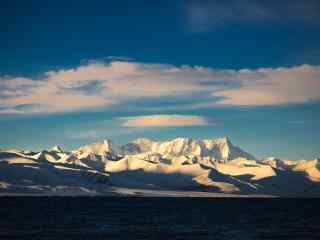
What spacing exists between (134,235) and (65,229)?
17780 mm

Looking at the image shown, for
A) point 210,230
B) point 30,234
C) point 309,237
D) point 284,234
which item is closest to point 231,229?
point 210,230

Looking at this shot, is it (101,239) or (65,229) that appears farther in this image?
(65,229)

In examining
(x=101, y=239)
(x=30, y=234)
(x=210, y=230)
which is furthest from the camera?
(x=210, y=230)

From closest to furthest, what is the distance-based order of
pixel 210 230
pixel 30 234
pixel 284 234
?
pixel 30 234 → pixel 284 234 → pixel 210 230

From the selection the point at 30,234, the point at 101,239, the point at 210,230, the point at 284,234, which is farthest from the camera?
the point at 210,230

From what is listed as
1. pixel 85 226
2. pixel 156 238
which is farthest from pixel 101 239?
pixel 85 226

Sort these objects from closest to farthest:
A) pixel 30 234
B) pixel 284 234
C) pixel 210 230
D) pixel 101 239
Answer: pixel 101 239
pixel 30 234
pixel 284 234
pixel 210 230

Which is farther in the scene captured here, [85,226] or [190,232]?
[85,226]

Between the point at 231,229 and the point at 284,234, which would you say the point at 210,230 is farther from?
the point at 284,234

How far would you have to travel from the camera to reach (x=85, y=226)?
440 feet

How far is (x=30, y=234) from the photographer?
366 feet

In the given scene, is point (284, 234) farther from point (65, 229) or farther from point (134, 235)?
point (65, 229)

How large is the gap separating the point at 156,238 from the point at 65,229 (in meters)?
25.2

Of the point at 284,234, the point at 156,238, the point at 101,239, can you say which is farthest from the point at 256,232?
the point at 101,239
